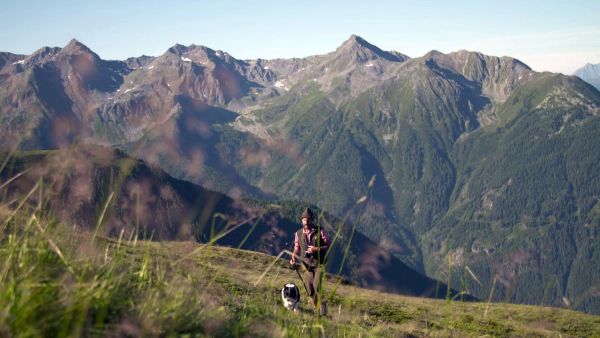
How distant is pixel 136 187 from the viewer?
5340 mm

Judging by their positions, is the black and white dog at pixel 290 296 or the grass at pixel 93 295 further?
the black and white dog at pixel 290 296

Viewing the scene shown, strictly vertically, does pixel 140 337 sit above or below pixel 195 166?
below

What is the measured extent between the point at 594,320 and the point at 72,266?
146 feet

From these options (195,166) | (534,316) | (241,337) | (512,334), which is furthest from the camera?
(534,316)

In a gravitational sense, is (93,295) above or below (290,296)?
above

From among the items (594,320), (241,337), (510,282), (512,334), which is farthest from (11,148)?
(594,320)

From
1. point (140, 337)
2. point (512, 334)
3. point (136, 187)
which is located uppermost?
point (136, 187)

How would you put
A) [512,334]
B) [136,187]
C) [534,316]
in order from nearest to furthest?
[136,187]
[512,334]
[534,316]

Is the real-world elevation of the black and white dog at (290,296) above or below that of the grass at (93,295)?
below

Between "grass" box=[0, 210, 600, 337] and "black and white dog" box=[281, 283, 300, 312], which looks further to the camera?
"black and white dog" box=[281, 283, 300, 312]

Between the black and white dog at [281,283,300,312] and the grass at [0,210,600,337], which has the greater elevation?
the grass at [0,210,600,337]

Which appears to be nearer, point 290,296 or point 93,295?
point 93,295

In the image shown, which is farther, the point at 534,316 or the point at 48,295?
the point at 534,316

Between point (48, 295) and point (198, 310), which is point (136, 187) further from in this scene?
point (48, 295)
